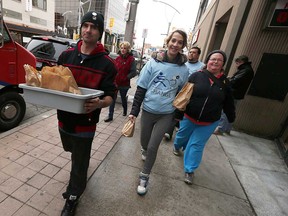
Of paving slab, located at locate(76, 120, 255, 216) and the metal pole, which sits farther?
the metal pole

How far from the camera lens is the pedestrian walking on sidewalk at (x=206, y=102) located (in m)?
2.59

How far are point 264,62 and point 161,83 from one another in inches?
149

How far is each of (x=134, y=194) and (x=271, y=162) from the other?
3212 millimetres

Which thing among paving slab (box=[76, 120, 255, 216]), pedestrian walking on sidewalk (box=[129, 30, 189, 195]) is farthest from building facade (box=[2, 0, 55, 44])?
pedestrian walking on sidewalk (box=[129, 30, 189, 195])

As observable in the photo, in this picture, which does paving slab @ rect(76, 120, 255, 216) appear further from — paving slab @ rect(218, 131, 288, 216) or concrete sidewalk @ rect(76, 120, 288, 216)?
paving slab @ rect(218, 131, 288, 216)

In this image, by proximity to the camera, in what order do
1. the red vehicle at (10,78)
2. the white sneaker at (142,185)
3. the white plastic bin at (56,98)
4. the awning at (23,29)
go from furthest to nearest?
the awning at (23,29) → the red vehicle at (10,78) → the white sneaker at (142,185) → the white plastic bin at (56,98)

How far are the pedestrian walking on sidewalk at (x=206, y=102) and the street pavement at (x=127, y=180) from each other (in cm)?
46

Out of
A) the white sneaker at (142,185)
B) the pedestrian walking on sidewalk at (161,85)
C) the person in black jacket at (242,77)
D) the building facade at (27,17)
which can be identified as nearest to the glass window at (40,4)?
the building facade at (27,17)

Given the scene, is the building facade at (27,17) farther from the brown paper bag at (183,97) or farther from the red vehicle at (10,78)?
the brown paper bag at (183,97)

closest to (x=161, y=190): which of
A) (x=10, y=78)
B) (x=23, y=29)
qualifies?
(x=10, y=78)

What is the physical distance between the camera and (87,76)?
180cm

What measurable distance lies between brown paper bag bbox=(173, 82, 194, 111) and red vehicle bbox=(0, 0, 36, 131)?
303 centimetres

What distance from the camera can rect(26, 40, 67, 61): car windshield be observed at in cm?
549

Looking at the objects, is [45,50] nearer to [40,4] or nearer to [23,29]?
[23,29]
